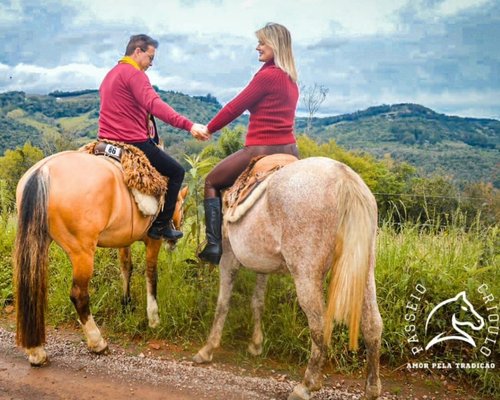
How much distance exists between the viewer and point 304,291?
3299 millimetres

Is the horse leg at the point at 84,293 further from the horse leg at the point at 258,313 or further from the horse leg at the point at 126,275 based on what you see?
the horse leg at the point at 258,313

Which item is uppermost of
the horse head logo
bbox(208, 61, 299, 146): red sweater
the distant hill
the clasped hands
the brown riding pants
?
the distant hill

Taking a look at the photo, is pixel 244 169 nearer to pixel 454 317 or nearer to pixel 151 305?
pixel 151 305

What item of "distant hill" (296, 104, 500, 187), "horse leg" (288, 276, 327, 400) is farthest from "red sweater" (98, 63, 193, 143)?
"distant hill" (296, 104, 500, 187)

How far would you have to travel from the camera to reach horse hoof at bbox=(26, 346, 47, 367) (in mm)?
3932

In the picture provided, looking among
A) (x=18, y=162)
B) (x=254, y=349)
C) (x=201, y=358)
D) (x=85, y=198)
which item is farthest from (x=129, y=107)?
(x=18, y=162)

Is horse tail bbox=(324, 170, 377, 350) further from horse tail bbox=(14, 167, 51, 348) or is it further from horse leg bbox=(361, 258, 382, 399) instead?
horse tail bbox=(14, 167, 51, 348)

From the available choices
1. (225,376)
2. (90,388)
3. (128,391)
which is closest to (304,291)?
(225,376)

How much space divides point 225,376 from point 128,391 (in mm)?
823

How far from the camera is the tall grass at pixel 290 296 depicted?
4266 mm

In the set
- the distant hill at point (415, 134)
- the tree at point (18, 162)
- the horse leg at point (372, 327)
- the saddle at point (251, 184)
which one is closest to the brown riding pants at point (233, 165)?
the saddle at point (251, 184)

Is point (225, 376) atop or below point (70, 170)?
below

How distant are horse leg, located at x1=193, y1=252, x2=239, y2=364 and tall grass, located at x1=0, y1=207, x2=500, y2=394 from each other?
411 millimetres

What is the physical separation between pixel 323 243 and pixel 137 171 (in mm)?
1945
